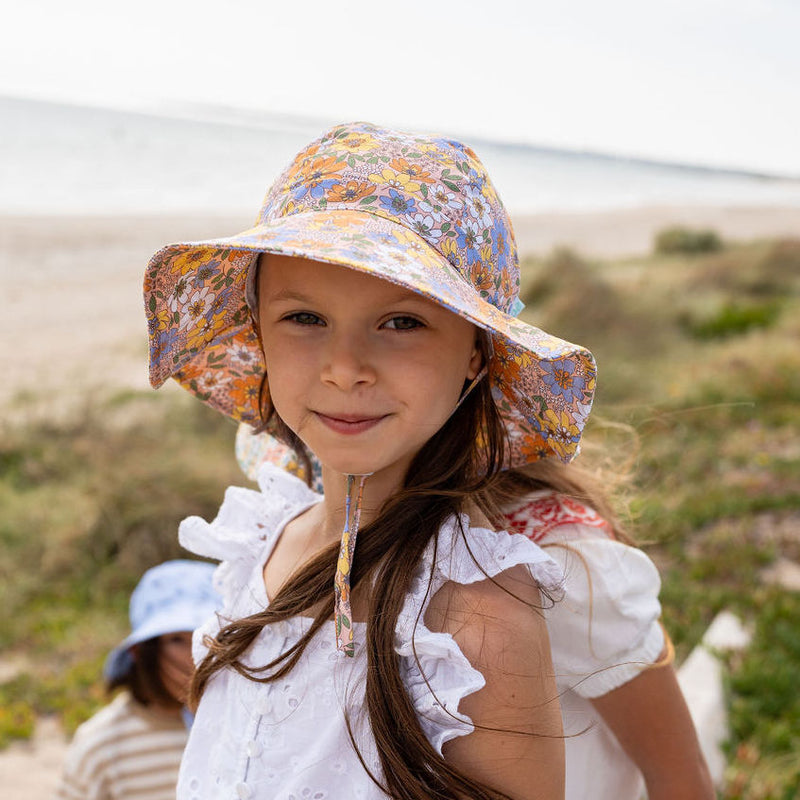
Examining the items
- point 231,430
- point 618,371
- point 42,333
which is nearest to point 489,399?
point 231,430

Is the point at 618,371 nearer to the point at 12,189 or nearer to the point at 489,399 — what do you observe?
the point at 489,399

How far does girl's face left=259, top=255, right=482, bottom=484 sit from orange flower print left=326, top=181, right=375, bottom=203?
0.37 ft

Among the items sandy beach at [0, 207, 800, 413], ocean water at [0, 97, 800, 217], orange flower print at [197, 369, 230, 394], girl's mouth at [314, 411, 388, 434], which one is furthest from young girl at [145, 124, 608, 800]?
ocean water at [0, 97, 800, 217]

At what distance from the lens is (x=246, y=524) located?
172 centimetres

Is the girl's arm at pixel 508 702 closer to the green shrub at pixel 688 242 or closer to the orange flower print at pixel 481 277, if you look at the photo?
the orange flower print at pixel 481 277

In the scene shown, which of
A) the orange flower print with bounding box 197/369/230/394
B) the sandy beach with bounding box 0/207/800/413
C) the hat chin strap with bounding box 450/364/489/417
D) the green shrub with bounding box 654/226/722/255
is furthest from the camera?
the green shrub with bounding box 654/226/722/255

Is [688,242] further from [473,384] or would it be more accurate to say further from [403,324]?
[403,324]

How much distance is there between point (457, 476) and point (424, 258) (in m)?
0.38

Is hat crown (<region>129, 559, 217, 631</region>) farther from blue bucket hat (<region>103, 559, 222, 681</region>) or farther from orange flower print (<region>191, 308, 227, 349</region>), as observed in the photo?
orange flower print (<region>191, 308, 227, 349</region>)

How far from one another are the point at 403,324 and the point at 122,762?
2.10m

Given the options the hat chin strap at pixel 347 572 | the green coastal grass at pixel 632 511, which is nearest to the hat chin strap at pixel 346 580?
the hat chin strap at pixel 347 572

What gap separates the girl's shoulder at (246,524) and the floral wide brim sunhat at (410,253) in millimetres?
325

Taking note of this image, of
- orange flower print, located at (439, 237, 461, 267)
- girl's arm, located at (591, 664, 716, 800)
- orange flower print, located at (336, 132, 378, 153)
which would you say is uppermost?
orange flower print, located at (336, 132, 378, 153)

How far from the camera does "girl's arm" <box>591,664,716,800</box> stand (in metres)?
1.47
